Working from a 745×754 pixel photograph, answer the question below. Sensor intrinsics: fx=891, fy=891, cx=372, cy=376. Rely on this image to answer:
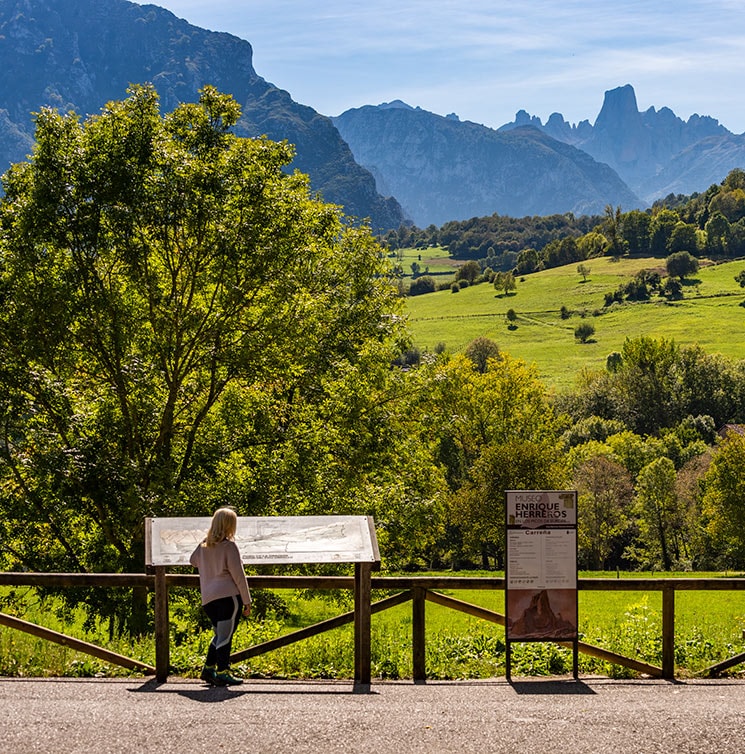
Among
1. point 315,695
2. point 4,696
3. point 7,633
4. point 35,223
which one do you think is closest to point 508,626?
point 315,695

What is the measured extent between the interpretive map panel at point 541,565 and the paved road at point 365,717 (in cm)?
79

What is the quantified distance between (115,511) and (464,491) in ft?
138

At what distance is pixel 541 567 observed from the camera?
1203cm

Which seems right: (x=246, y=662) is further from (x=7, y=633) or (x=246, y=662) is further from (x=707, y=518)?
(x=707, y=518)

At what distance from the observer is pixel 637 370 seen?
11944 centimetres

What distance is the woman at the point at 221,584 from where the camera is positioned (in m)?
11.1

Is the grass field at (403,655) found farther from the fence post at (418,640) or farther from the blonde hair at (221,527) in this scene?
the blonde hair at (221,527)

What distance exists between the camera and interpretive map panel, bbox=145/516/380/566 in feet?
37.2

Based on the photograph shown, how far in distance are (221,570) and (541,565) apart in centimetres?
427

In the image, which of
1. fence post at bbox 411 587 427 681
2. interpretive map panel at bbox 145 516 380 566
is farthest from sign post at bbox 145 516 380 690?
fence post at bbox 411 587 427 681

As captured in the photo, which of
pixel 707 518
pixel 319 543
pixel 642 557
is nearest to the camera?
pixel 319 543

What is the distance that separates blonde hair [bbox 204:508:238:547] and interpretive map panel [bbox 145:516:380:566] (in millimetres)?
493

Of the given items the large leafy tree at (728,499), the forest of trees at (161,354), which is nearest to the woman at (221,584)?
the forest of trees at (161,354)

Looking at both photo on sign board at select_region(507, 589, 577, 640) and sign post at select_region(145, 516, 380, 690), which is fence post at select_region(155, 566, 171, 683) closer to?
sign post at select_region(145, 516, 380, 690)
